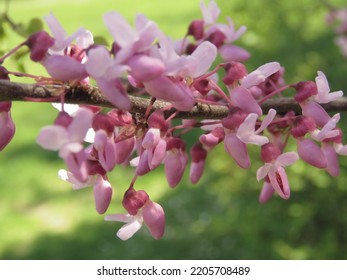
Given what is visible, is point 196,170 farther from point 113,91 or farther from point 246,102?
point 113,91

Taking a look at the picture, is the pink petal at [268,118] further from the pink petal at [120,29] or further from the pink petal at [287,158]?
the pink petal at [120,29]

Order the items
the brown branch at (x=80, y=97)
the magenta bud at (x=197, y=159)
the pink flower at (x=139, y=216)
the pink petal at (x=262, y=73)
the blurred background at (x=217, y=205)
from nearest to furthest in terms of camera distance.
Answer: the brown branch at (x=80, y=97) → the pink petal at (x=262, y=73) → the pink flower at (x=139, y=216) → the magenta bud at (x=197, y=159) → the blurred background at (x=217, y=205)

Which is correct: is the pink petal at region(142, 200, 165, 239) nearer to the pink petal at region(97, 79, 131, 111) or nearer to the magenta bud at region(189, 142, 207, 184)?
the magenta bud at region(189, 142, 207, 184)

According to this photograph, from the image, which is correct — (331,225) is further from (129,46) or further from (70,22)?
(70,22)

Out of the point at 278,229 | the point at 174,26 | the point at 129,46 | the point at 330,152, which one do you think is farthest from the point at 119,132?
the point at 174,26

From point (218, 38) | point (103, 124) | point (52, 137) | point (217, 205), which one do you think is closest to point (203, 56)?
point (103, 124)

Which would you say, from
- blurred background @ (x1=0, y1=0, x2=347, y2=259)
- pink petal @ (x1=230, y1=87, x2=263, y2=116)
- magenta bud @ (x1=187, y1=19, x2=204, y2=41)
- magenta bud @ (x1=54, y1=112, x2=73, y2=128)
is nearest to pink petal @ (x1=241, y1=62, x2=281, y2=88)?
pink petal @ (x1=230, y1=87, x2=263, y2=116)

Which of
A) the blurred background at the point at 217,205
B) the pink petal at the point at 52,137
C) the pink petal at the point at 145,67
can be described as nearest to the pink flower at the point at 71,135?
the pink petal at the point at 52,137

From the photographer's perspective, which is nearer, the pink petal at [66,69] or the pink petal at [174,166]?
the pink petal at [66,69]
